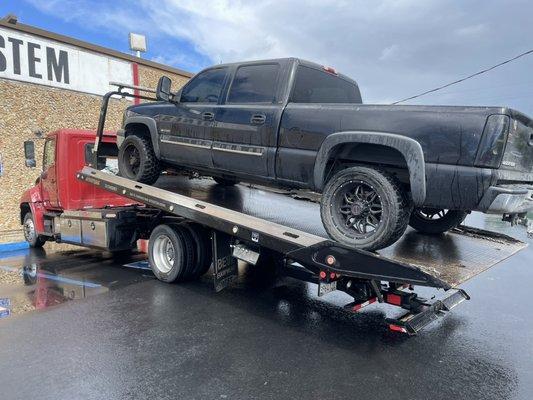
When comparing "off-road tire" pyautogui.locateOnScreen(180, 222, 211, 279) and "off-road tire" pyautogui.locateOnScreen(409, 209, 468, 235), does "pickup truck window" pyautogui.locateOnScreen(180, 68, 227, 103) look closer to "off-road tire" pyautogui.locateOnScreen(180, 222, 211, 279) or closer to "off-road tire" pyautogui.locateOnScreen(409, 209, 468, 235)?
"off-road tire" pyautogui.locateOnScreen(180, 222, 211, 279)

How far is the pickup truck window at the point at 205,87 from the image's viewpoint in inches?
221

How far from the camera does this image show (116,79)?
14.6 metres

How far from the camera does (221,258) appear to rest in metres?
5.64

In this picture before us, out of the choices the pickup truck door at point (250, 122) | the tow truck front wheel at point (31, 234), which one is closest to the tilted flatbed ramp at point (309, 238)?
the pickup truck door at point (250, 122)

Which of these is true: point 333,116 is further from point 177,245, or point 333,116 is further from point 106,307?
point 106,307

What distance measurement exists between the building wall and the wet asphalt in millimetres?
6331

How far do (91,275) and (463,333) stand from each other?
5515 millimetres

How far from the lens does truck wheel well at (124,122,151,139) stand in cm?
655

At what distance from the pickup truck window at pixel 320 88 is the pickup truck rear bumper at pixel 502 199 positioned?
2.22 metres

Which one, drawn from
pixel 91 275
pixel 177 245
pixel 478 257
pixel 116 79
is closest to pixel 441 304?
pixel 478 257

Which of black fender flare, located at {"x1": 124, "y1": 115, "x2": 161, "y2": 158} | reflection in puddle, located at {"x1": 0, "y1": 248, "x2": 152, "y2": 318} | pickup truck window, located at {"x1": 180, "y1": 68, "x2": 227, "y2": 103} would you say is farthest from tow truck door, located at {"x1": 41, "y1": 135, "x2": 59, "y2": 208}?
pickup truck window, located at {"x1": 180, "y1": 68, "x2": 227, "y2": 103}

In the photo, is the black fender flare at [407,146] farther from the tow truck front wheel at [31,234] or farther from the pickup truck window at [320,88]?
the tow truck front wheel at [31,234]

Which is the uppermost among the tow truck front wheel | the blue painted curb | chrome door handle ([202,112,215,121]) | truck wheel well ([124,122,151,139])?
chrome door handle ([202,112,215,121])

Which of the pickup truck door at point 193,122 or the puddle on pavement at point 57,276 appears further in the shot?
the puddle on pavement at point 57,276
